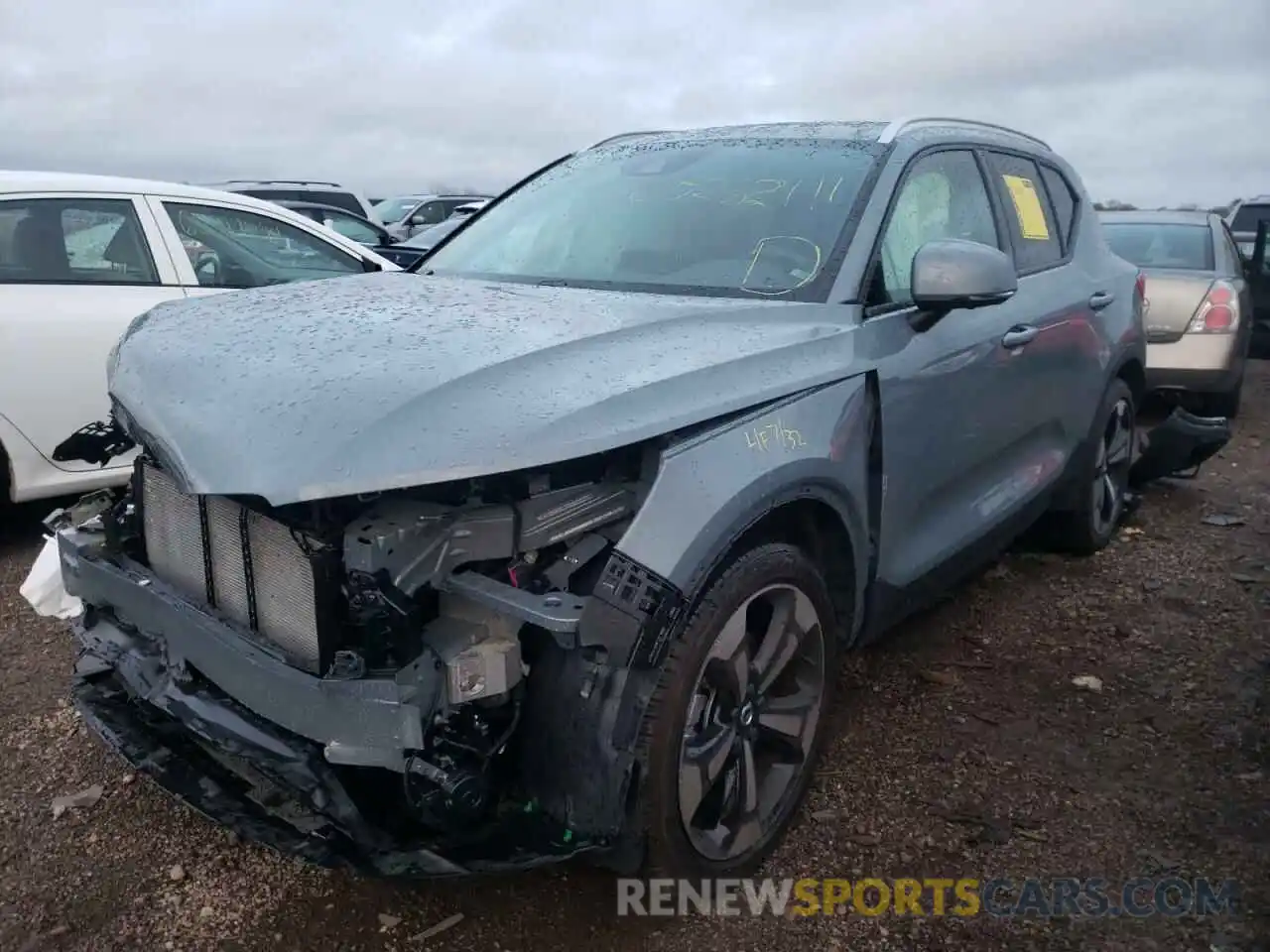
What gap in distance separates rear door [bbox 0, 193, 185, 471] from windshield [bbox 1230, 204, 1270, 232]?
13.2 meters

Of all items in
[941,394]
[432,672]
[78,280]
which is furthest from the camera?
[78,280]

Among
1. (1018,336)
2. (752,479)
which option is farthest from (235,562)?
(1018,336)

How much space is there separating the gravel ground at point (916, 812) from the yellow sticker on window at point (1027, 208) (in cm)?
148

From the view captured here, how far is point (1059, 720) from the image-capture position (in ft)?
11.1

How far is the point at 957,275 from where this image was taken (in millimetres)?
2801

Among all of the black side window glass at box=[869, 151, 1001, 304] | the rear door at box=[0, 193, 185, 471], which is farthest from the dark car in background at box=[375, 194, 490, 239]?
the black side window glass at box=[869, 151, 1001, 304]

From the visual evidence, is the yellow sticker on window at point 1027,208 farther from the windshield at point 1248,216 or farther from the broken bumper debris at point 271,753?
the windshield at point 1248,216

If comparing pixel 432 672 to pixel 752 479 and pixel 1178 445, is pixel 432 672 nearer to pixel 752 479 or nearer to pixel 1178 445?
pixel 752 479

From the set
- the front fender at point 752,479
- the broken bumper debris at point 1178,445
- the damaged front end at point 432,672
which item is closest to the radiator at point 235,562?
the damaged front end at point 432,672

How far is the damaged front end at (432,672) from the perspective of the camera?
198 cm

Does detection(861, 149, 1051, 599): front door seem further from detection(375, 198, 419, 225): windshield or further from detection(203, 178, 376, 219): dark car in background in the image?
detection(375, 198, 419, 225): windshield

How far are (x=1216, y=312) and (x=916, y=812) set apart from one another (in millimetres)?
5717

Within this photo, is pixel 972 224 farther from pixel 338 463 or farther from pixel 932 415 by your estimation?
pixel 338 463

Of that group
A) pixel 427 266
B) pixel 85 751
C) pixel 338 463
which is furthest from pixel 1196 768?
pixel 85 751
